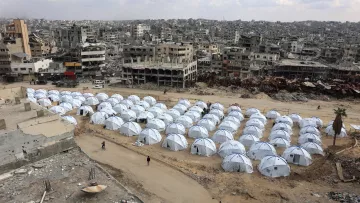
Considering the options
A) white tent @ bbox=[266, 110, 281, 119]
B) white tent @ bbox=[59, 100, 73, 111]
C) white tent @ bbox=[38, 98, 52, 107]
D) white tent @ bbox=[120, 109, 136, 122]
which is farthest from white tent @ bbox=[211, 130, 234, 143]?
white tent @ bbox=[38, 98, 52, 107]

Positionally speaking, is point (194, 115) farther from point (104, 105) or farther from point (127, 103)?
point (104, 105)

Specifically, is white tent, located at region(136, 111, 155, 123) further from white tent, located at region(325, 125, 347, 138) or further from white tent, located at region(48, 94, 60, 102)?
white tent, located at region(325, 125, 347, 138)

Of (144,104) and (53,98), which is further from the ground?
(53,98)

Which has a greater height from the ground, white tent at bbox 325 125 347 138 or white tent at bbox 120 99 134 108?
white tent at bbox 120 99 134 108

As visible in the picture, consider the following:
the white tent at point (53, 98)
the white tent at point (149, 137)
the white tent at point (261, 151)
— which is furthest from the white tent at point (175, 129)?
the white tent at point (53, 98)

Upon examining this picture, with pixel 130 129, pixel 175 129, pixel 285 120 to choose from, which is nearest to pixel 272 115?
pixel 285 120

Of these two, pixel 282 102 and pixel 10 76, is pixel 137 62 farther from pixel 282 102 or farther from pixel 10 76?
pixel 282 102

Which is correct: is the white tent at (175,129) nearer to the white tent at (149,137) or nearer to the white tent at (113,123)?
the white tent at (149,137)
